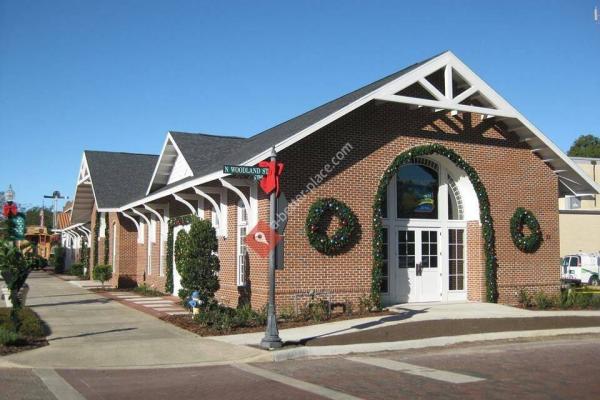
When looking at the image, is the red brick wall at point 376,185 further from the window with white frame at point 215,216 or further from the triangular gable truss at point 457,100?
the window with white frame at point 215,216

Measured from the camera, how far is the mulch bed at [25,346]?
11203mm

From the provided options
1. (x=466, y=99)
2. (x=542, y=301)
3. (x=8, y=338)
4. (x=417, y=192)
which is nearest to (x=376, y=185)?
(x=417, y=192)

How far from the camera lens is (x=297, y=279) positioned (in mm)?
15477

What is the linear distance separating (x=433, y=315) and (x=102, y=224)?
21.7 meters

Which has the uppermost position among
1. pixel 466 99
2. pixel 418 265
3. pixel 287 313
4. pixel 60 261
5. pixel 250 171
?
pixel 466 99

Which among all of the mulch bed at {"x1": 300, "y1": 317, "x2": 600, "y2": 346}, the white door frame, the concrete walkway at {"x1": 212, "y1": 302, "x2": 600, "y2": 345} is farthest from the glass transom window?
the mulch bed at {"x1": 300, "y1": 317, "x2": 600, "y2": 346}

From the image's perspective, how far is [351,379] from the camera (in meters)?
9.29

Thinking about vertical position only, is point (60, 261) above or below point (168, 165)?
below

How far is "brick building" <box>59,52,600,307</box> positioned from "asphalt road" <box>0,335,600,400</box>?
16.1 feet

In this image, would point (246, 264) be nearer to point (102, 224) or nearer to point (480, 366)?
point (480, 366)

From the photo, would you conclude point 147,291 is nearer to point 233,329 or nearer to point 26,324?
point 26,324

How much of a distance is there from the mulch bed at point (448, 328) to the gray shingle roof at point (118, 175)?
17.2 m

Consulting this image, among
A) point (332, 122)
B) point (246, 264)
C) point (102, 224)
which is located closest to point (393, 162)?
point (332, 122)

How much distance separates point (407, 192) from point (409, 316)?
415cm
